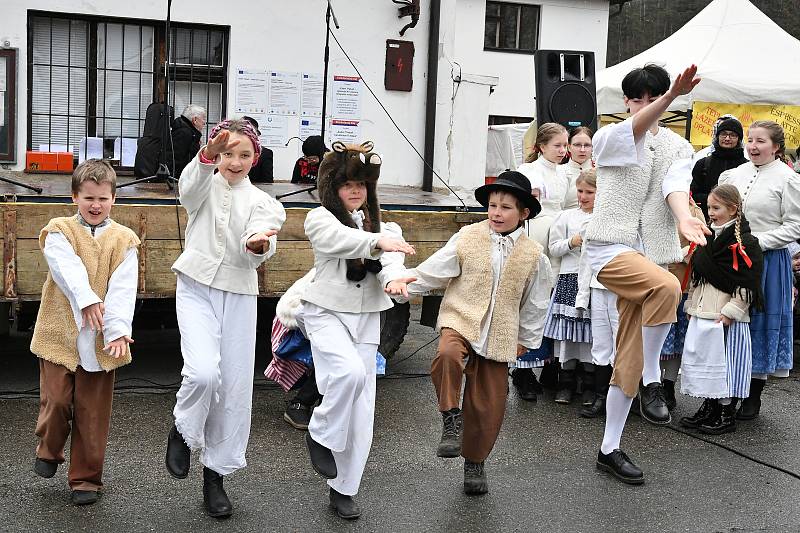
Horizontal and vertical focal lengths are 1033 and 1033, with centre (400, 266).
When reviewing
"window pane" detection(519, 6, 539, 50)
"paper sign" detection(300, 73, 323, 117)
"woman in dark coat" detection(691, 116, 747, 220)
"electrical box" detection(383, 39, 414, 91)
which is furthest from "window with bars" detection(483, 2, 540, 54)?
Result: "woman in dark coat" detection(691, 116, 747, 220)

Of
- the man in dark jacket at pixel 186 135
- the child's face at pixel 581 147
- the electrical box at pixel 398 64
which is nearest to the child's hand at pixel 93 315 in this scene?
the child's face at pixel 581 147

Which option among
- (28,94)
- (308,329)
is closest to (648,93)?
(308,329)

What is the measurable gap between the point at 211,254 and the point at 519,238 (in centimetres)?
154

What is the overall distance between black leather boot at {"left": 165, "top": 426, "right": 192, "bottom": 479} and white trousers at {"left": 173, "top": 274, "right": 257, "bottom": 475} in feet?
0.17

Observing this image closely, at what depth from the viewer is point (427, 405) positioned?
22.9ft

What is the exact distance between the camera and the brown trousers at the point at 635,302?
16.5 feet

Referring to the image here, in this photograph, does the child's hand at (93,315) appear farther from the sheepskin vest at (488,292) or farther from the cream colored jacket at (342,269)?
the sheepskin vest at (488,292)

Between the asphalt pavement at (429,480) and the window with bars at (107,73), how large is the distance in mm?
4922

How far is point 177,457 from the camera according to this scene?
4.57 m

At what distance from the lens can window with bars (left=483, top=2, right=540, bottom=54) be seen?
2489cm

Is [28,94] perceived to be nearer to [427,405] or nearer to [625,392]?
[427,405]

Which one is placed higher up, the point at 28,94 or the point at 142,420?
the point at 28,94

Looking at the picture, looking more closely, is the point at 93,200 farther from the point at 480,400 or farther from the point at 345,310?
the point at 480,400

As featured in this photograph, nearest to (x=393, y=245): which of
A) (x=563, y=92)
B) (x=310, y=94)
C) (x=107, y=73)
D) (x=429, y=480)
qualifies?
(x=429, y=480)
